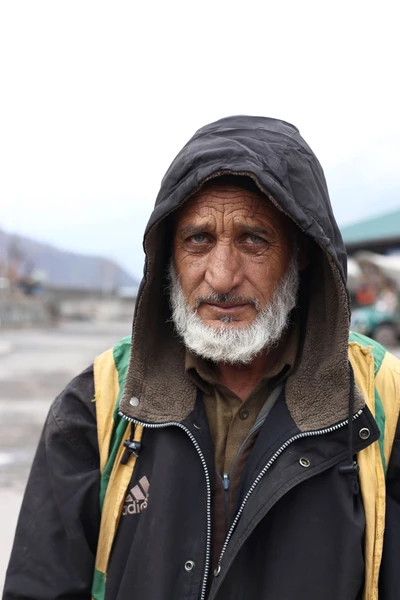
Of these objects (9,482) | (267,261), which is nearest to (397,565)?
(267,261)

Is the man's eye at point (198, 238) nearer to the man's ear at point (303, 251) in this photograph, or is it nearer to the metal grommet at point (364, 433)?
the man's ear at point (303, 251)

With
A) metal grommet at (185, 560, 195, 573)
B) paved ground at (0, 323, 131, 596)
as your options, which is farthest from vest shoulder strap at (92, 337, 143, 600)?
paved ground at (0, 323, 131, 596)

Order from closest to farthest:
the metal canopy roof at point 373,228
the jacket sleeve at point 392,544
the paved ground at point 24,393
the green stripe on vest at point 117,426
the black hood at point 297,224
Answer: the jacket sleeve at point 392,544 < the black hood at point 297,224 < the green stripe on vest at point 117,426 < the paved ground at point 24,393 < the metal canopy roof at point 373,228

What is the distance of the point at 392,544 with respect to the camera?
5.61 ft

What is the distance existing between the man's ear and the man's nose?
25cm

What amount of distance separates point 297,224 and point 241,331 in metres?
0.38

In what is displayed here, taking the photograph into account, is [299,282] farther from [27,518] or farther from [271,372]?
[27,518]

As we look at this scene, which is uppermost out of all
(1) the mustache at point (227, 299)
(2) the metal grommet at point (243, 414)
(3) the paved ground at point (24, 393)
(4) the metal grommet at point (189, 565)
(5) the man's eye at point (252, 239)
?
(5) the man's eye at point (252, 239)

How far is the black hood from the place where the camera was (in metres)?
1.80

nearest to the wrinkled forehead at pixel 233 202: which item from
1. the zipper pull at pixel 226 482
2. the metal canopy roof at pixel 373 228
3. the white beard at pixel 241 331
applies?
the white beard at pixel 241 331

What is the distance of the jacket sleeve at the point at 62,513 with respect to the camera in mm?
1861

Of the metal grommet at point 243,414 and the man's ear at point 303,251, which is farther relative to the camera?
the man's ear at point 303,251

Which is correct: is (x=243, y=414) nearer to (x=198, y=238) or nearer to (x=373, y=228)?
(x=198, y=238)

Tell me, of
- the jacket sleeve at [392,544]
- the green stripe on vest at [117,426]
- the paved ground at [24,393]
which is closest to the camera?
the jacket sleeve at [392,544]
